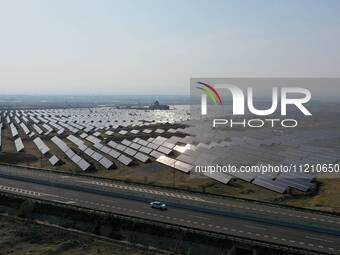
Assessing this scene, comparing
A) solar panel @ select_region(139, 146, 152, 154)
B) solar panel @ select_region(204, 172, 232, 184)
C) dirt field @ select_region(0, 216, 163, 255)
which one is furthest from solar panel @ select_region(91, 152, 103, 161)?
dirt field @ select_region(0, 216, 163, 255)

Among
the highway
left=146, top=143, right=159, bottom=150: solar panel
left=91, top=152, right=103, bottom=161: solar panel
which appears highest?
left=146, top=143, right=159, bottom=150: solar panel

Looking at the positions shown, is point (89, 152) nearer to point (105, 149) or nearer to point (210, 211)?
point (105, 149)

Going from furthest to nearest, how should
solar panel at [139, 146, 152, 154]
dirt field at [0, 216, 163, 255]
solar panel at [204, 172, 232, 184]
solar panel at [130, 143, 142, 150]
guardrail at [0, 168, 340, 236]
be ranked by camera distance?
solar panel at [130, 143, 142, 150] < solar panel at [139, 146, 152, 154] < solar panel at [204, 172, 232, 184] < guardrail at [0, 168, 340, 236] < dirt field at [0, 216, 163, 255]

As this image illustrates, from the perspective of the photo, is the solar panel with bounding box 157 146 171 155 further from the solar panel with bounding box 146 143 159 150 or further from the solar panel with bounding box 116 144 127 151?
the solar panel with bounding box 116 144 127 151

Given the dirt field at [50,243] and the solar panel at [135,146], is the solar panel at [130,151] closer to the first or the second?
the solar panel at [135,146]

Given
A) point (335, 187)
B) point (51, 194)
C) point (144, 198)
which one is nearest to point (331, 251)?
point (144, 198)

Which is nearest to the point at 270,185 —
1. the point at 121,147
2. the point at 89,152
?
the point at 121,147
